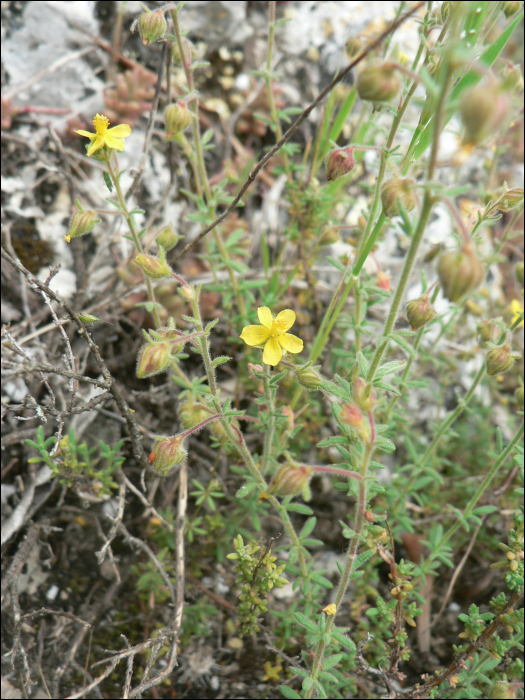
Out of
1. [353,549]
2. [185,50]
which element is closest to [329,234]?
[185,50]

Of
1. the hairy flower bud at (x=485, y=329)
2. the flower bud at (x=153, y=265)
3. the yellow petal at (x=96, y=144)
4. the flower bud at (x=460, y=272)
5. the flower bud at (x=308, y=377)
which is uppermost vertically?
the flower bud at (x=460, y=272)

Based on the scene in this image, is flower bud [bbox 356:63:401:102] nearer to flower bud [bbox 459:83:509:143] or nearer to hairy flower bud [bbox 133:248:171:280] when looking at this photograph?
flower bud [bbox 459:83:509:143]

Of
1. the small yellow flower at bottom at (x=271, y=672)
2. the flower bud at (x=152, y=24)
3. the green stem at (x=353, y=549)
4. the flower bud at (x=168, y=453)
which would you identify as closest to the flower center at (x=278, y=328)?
the flower bud at (x=168, y=453)

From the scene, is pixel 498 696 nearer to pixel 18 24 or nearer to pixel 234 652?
pixel 234 652

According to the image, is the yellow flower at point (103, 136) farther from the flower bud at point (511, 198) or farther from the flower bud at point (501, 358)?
the flower bud at point (501, 358)

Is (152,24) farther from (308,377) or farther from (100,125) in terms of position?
(308,377)

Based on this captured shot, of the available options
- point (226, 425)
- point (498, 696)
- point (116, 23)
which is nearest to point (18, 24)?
point (116, 23)

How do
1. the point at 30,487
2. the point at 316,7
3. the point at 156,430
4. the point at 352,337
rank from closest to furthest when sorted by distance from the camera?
the point at 30,487, the point at 156,430, the point at 352,337, the point at 316,7
